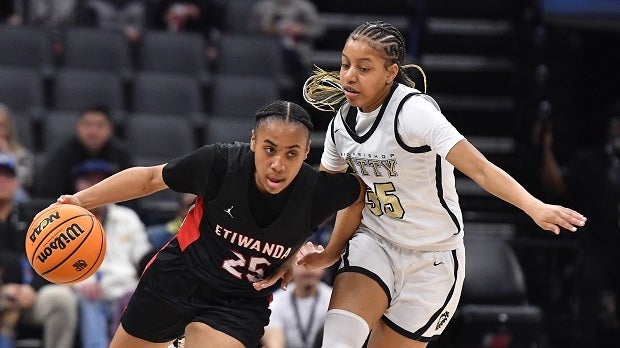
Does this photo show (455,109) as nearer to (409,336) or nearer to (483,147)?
(483,147)

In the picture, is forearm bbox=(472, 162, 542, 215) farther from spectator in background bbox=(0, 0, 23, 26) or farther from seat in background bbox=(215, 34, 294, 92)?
spectator in background bbox=(0, 0, 23, 26)

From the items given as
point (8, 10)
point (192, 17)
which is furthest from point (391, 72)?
point (8, 10)

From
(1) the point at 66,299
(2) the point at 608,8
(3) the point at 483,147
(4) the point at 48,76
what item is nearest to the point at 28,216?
(1) the point at 66,299

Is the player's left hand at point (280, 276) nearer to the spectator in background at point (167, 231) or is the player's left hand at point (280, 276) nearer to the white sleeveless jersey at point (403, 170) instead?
the white sleeveless jersey at point (403, 170)

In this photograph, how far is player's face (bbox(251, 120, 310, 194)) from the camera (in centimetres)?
468

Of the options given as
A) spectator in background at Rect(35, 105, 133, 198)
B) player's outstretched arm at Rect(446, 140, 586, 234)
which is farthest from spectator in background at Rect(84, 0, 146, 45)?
player's outstretched arm at Rect(446, 140, 586, 234)

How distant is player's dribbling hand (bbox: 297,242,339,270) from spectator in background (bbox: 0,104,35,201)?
13.0 feet

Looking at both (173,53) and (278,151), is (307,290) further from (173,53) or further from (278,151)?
(278,151)

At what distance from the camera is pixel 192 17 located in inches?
419

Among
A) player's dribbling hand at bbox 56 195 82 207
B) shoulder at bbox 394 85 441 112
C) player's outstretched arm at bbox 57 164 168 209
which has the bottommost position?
player's dribbling hand at bbox 56 195 82 207

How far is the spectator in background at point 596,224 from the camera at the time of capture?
9281mm

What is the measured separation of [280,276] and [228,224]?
325 millimetres

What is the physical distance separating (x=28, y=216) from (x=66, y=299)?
0.77 meters

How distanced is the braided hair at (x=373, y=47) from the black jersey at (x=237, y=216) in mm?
473
